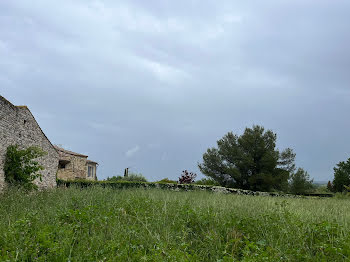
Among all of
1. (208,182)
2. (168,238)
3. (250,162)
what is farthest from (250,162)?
(168,238)

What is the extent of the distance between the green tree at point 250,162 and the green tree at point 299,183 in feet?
6.11

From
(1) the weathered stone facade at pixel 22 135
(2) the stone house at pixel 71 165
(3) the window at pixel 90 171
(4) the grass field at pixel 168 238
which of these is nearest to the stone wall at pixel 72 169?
(2) the stone house at pixel 71 165

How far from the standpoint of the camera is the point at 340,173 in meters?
32.2

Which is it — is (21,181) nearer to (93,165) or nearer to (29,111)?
(29,111)

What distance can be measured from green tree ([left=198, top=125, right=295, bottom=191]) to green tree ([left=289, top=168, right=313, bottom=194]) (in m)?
1.86

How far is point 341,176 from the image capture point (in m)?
31.9

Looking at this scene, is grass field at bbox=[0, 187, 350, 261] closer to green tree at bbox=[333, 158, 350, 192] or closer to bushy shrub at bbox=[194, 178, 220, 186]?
bushy shrub at bbox=[194, 178, 220, 186]

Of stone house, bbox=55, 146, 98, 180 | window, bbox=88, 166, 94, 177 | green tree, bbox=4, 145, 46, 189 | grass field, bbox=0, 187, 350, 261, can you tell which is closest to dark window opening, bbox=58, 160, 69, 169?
stone house, bbox=55, 146, 98, 180

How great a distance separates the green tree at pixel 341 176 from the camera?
31.4 metres

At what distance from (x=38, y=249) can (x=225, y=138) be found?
2491 cm

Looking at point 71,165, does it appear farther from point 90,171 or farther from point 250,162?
point 250,162

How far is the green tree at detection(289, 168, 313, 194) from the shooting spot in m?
28.7

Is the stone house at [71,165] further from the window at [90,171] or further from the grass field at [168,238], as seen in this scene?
the grass field at [168,238]

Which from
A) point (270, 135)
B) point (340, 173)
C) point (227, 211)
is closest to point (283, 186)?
point (270, 135)
